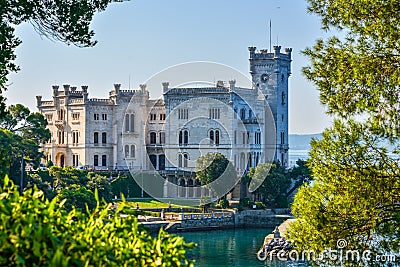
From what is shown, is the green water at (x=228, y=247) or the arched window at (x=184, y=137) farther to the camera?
the arched window at (x=184, y=137)

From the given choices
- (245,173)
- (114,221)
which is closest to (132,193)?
(245,173)

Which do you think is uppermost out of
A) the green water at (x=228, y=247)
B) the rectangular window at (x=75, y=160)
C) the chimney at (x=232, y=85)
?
the chimney at (x=232, y=85)

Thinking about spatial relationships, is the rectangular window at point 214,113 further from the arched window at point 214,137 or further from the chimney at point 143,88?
the chimney at point 143,88

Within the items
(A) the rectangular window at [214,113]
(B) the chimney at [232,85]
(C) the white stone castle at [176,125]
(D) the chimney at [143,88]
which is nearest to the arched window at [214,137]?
(C) the white stone castle at [176,125]

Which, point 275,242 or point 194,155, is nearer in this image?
point 275,242

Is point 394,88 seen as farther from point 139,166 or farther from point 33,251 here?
point 139,166

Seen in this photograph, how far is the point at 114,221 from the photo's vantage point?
5.02 m

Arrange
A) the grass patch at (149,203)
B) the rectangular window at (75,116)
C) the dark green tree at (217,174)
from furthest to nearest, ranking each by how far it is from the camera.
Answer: the rectangular window at (75,116) → the dark green tree at (217,174) → the grass patch at (149,203)

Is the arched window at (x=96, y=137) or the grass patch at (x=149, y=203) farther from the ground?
the arched window at (x=96, y=137)

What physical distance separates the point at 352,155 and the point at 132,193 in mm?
35968

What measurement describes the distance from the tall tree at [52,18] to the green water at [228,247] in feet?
54.3

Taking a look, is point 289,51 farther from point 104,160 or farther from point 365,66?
point 365,66

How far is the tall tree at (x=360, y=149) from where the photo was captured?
28.8 feet

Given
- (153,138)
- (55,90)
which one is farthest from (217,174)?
(55,90)
